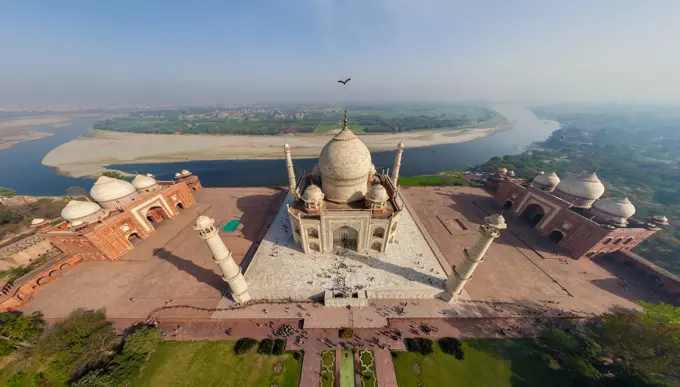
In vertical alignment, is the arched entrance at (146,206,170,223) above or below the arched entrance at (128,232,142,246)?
above

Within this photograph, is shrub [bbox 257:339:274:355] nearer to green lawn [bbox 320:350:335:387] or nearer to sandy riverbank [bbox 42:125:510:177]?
green lawn [bbox 320:350:335:387]

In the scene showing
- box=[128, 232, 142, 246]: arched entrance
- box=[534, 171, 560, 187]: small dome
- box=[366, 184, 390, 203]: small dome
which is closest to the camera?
box=[366, 184, 390, 203]: small dome

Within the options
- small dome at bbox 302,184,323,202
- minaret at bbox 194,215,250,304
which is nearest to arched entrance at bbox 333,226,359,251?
small dome at bbox 302,184,323,202

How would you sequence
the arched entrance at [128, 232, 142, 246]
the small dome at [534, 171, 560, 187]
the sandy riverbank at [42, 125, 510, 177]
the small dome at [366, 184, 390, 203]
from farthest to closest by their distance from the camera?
the sandy riverbank at [42, 125, 510, 177], the small dome at [534, 171, 560, 187], the arched entrance at [128, 232, 142, 246], the small dome at [366, 184, 390, 203]

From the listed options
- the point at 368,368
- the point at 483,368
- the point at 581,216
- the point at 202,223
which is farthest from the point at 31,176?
the point at 581,216

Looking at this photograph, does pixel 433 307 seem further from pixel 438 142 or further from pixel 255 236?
pixel 438 142

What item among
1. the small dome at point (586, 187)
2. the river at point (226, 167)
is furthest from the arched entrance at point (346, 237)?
the river at point (226, 167)

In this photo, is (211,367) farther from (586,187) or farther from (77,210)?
(586,187)
